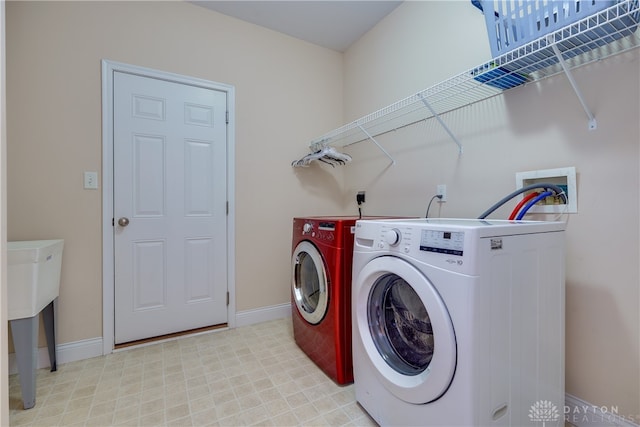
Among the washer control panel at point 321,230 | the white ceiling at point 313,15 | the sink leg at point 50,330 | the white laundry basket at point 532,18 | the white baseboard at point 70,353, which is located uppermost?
the white ceiling at point 313,15

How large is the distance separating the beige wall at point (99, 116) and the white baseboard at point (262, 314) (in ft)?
0.16

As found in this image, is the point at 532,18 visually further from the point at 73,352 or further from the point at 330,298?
the point at 73,352

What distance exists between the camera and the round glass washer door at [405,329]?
93cm

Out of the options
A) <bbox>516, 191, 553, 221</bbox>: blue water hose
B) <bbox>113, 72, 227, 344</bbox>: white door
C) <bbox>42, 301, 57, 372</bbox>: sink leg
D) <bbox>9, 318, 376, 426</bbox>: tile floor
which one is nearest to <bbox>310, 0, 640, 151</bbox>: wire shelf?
<bbox>516, 191, 553, 221</bbox>: blue water hose

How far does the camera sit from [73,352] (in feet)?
5.90

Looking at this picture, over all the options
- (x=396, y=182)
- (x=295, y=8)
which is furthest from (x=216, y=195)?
(x=295, y=8)

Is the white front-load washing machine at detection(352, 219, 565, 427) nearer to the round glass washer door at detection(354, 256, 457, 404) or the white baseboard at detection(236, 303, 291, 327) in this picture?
the round glass washer door at detection(354, 256, 457, 404)

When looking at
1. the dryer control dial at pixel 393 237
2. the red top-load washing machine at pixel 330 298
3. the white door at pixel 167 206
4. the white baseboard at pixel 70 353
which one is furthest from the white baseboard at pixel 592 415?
the white baseboard at pixel 70 353

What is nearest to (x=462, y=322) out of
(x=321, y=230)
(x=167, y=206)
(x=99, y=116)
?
(x=321, y=230)

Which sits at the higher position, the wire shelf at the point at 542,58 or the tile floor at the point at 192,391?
the wire shelf at the point at 542,58

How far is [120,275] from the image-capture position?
1.94 m

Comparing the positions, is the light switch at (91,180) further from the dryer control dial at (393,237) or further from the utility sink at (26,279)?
the dryer control dial at (393,237)

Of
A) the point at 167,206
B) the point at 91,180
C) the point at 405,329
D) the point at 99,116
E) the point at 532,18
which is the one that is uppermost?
the point at 532,18

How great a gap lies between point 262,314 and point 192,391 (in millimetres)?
948
